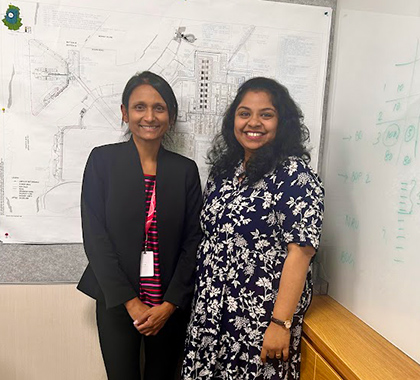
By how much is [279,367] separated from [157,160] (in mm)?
783

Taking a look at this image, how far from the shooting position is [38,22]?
143cm

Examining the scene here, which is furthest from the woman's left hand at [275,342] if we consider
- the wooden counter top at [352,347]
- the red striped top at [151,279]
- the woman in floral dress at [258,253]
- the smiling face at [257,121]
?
the smiling face at [257,121]

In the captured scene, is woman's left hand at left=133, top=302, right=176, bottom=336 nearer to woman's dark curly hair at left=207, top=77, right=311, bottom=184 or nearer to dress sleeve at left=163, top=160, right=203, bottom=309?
dress sleeve at left=163, top=160, right=203, bottom=309

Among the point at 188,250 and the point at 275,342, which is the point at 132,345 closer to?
the point at 188,250

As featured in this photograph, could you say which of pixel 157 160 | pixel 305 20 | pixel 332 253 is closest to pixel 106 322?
pixel 157 160

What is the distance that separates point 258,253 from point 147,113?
0.58 meters

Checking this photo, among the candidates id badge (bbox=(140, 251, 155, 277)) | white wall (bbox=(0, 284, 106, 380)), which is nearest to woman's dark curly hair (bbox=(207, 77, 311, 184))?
id badge (bbox=(140, 251, 155, 277))

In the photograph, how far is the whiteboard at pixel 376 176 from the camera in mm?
1093

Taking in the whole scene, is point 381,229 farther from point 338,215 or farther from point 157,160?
point 157,160

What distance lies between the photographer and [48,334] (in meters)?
1.54

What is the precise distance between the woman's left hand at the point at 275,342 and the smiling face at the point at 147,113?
720 millimetres

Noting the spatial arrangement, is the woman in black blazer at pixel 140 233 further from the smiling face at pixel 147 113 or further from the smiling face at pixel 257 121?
the smiling face at pixel 257 121

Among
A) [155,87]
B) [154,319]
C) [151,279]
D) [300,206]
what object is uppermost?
[155,87]

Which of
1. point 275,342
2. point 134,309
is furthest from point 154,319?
point 275,342
